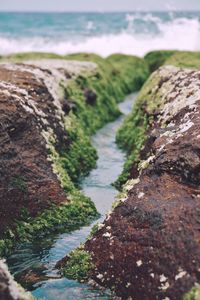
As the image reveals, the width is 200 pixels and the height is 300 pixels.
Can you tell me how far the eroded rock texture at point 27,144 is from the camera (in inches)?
569

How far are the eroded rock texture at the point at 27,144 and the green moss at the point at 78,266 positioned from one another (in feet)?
7.54

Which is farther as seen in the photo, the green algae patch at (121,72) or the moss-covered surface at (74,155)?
the green algae patch at (121,72)

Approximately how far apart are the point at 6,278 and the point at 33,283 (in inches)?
95.8

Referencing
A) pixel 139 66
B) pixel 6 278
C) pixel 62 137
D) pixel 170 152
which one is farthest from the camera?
pixel 139 66

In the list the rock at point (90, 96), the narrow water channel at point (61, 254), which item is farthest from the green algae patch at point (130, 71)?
the narrow water channel at point (61, 254)

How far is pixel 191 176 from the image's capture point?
40.5 ft

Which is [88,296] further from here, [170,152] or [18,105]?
[18,105]

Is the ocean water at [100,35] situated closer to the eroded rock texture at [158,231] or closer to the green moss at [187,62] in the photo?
the green moss at [187,62]

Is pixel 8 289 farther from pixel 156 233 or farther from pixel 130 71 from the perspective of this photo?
pixel 130 71

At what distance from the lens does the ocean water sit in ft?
336

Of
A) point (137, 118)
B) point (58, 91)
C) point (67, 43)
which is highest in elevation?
point (58, 91)

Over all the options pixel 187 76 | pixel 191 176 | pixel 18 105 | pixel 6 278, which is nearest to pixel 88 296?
pixel 6 278

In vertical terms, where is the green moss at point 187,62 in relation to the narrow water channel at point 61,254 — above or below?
above

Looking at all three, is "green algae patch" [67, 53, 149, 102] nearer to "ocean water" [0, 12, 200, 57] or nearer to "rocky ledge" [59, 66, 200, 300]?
"rocky ledge" [59, 66, 200, 300]
